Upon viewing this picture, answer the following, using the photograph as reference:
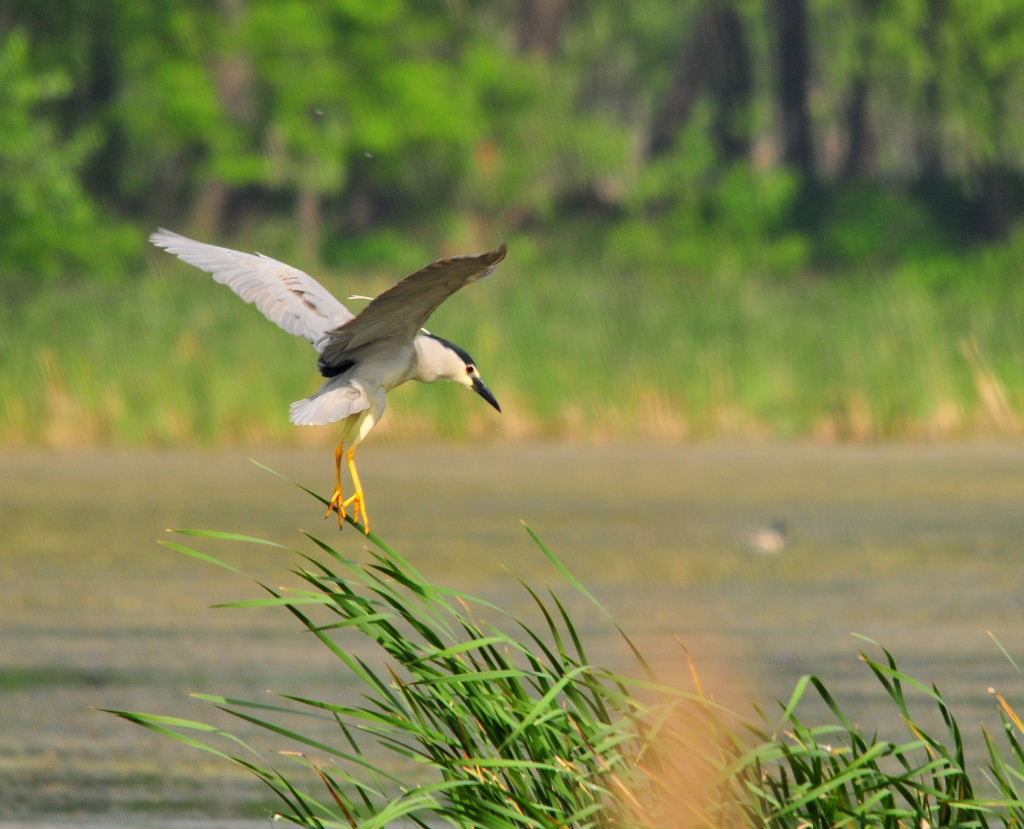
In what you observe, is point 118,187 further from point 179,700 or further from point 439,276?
point 439,276

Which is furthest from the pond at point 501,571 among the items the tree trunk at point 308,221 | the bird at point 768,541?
the tree trunk at point 308,221

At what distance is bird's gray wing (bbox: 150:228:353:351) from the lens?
440 cm

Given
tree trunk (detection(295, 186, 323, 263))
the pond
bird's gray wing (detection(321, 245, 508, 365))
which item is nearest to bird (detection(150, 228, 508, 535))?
bird's gray wing (detection(321, 245, 508, 365))

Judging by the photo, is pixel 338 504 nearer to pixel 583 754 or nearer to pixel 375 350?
pixel 375 350

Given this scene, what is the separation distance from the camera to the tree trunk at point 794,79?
37.0 m

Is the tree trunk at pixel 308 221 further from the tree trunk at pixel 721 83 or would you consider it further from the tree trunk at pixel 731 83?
the tree trunk at pixel 731 83

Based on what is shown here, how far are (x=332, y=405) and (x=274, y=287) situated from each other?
59cm

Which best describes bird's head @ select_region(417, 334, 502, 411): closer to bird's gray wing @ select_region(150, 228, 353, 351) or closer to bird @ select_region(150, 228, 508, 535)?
bird @ select_region(150, 228, 508, 535)

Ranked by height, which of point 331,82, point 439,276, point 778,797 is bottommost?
point 778,797

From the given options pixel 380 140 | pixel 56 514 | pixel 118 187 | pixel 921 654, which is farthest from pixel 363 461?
pixel 118 187

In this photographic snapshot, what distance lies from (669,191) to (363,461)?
61.2ft

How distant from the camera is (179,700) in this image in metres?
8.41

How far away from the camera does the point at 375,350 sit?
4066mm

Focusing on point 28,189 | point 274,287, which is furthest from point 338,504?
point 28,189
